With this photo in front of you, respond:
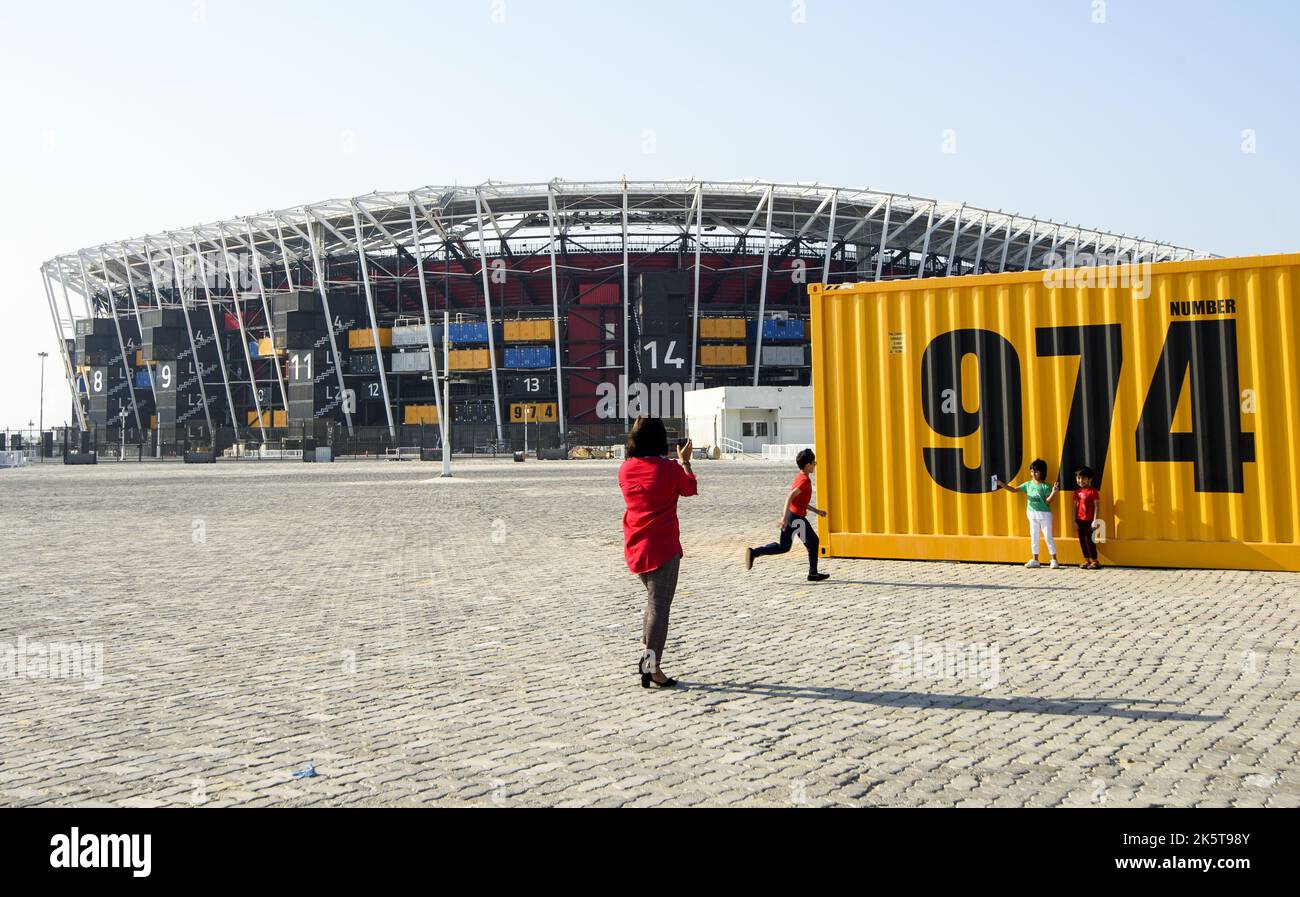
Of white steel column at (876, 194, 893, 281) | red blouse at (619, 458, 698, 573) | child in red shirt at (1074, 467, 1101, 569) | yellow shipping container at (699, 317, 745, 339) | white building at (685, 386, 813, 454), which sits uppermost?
white steel column at (876, 194, 893, 281)

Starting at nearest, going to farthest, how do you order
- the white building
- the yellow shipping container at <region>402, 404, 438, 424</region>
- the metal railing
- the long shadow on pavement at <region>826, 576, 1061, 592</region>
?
the long shadow on pavement at <region>826, 576, 1061, 592</region>, the metal railing, the white building, the yellow shipping container at <region>402, 404, 438, 424</region>

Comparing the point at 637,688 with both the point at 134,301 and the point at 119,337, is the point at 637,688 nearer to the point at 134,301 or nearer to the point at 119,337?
the point at 134,301

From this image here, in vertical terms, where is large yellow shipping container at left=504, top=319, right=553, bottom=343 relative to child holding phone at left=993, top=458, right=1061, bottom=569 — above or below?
above

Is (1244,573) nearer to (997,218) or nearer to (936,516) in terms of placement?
(936,516)

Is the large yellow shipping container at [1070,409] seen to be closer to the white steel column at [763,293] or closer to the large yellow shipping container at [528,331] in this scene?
the white steel column at [763,293]

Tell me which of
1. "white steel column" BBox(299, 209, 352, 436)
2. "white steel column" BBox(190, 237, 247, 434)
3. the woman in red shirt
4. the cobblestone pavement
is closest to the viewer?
the cobblestone pavement

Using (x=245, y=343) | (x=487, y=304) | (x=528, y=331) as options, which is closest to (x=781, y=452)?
(x=487, y=304)

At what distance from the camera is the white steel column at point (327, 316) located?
2758 inches

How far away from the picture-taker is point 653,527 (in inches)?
231

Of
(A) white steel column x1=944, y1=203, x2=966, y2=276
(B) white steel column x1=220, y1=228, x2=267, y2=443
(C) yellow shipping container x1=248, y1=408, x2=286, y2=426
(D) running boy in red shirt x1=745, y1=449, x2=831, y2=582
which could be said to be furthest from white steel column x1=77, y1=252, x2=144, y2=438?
(D) running boy in red shirt x1=745, y1=449, x2=831, y2=582

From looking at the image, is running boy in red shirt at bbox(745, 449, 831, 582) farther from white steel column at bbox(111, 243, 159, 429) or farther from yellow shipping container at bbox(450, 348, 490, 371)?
white steel column at bbox(111, 243, 159, 429)

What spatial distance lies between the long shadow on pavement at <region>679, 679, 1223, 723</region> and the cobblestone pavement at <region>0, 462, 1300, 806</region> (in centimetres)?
3

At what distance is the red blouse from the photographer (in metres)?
5.83

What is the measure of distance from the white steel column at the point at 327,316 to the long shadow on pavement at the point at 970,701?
229 ft
